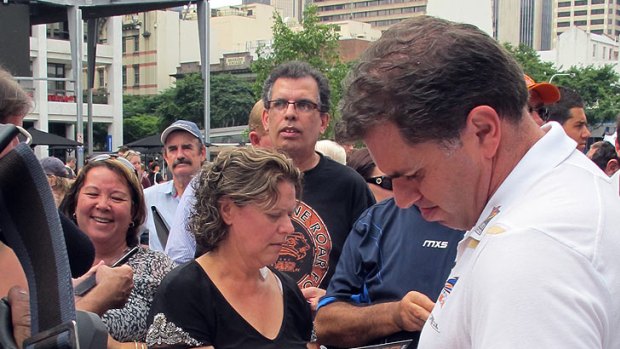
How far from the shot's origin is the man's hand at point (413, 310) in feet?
8.20

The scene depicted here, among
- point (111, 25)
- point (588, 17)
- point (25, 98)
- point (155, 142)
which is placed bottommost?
point (155, 142)

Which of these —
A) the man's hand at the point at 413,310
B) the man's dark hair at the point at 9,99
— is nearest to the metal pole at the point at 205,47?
the man's hand at the point at 413,310

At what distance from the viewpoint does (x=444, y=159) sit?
1524 mm

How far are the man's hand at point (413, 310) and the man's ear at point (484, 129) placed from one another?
1095mm

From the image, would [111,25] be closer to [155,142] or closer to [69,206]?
[155,142]

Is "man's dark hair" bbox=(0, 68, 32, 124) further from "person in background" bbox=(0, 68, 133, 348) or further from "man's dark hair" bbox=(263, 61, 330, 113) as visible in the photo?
"man's dark hair" bbox=(263, 61, 330, 113)

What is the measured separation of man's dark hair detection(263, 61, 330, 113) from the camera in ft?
13.8

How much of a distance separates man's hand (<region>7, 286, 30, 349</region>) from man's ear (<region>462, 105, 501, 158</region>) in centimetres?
94

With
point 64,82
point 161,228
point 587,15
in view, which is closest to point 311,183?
point 161,228

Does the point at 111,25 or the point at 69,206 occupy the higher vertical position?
the point at 111,25

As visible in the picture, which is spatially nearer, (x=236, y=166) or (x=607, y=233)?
Result: (x=607, y=233)

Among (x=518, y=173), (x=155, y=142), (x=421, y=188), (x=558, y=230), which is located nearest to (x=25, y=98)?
(x=421, y=188)

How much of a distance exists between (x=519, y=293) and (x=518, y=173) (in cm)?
34

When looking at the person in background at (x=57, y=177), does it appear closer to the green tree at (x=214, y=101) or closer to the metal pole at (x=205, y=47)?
the metal pole at (x=205, y=47)
